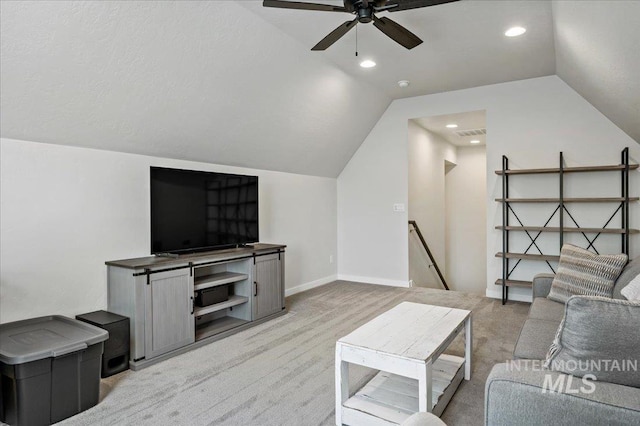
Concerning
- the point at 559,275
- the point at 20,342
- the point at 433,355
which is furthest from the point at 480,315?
the point at 20,342

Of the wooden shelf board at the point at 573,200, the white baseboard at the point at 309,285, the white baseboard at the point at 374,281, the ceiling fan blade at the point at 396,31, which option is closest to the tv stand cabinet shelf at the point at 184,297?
the white baseboard at the point at 309,285

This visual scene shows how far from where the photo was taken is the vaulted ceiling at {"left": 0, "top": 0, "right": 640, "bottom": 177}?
243 centimetres

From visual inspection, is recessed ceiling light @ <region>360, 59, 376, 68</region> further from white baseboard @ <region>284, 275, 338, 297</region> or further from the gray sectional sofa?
the gray sectional sofa

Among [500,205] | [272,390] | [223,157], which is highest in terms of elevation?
[223,157]

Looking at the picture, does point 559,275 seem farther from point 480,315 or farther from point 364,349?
point 364,349

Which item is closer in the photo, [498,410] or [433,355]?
[498,410]

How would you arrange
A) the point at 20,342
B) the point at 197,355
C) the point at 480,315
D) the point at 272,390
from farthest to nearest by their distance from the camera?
the point at 480,315 → the point at 197,355 → the point at 272,390 → the point at 20,342

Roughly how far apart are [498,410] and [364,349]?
2.69 feet

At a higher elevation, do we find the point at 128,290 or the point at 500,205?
the point at 500,205

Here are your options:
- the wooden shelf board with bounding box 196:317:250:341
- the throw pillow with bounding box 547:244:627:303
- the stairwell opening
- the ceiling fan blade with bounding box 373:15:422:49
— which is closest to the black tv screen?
the wooden shelf board with bounding box 196:317:250:341

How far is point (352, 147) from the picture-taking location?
6035 mm

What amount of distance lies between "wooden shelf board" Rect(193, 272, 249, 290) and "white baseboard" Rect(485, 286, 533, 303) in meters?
3.33

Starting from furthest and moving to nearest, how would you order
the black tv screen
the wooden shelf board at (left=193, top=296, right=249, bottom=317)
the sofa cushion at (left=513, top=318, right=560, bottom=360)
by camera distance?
the wooden shelf board at (left=193, top=296, right=249, bottom=317), the black tv screen, the sofa cushion at (left=513, top=318, right=560, bottom=360)

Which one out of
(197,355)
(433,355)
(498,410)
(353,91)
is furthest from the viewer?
(353,91)
